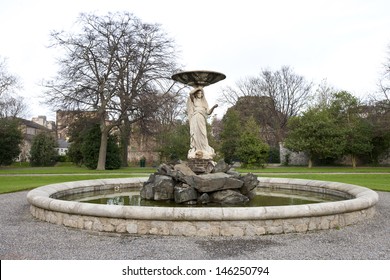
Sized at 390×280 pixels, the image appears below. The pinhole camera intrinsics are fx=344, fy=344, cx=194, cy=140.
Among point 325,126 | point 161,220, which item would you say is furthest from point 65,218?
point 325,126

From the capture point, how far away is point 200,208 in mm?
6863

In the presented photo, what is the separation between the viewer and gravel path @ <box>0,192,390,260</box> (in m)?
5.77

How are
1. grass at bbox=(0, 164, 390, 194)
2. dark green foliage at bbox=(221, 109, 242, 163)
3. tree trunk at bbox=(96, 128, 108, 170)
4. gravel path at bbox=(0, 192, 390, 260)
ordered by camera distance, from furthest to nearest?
1. dark green foliage at bbox=(221, 109, 242, 163)
2. tree trunk at bbox=(96, 128, 108, 170)
3. grass at bbox=(0, 164, 390, 194)
4. gravel path at bbox=(0, 192, 390, 260)

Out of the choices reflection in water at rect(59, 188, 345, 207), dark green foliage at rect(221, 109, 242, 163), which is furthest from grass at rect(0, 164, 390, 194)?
dark green foliage at rect(221, 109, 242, 163)

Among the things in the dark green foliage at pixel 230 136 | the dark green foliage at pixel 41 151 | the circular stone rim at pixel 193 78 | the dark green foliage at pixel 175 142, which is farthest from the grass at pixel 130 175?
the dark green foliage at pixel 41 151

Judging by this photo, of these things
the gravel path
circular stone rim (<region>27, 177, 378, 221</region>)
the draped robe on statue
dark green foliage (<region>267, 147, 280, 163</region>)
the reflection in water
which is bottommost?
the gravel path

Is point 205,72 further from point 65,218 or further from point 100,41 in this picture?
point 100,41

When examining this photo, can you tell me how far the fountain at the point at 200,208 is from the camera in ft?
22.5

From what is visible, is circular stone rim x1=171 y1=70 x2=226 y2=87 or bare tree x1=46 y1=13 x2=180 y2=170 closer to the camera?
circular stone rim x1=171 y1=70 x2=226 y2=87

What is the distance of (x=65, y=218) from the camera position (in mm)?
7812

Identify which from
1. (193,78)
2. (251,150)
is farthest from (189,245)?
(251,150)

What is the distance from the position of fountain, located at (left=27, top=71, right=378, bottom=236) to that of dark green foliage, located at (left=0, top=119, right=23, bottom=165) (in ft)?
111

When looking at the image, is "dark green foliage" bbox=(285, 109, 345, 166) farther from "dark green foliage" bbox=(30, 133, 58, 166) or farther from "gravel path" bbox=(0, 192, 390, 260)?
"dark green foliage" bbox=(30, 133, 58, 166)

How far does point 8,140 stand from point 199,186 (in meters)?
38.5
